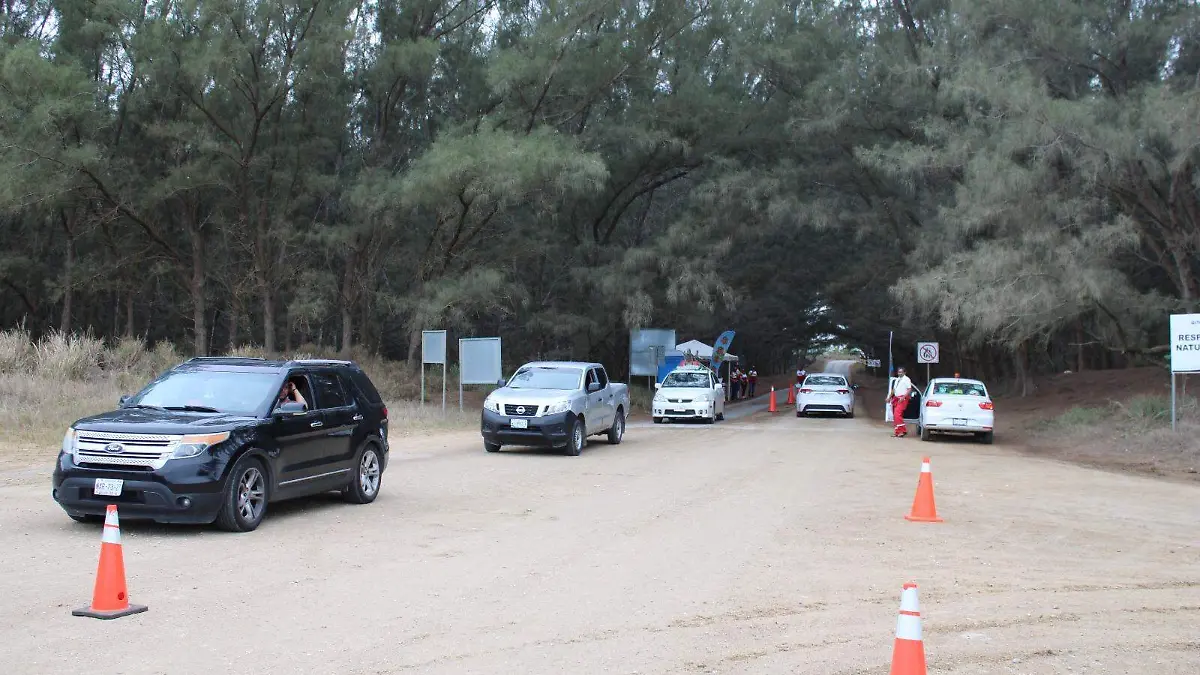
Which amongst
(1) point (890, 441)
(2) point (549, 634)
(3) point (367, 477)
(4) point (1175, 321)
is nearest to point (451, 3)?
(1) point (890, 441)

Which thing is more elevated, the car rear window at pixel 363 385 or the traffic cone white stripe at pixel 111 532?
the car rear window at pixel 363 385

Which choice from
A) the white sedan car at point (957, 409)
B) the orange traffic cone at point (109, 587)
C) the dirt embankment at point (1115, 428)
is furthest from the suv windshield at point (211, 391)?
the white sedan car at point (957, 409)

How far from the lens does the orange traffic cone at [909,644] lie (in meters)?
4.62

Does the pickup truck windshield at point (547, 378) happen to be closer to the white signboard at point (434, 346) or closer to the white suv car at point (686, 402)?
the white signboard at point (434, 346)

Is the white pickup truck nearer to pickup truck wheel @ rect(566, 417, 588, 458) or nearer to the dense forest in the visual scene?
pickup truck wheel @ rect(566, 417, 588, 458)

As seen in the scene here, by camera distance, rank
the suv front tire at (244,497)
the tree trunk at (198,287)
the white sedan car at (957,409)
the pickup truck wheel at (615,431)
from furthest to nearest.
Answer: the tree trunk at (198,287) → the white sedan car at (957,409) → the pickup truck wheel at (615,431) → the suv front tire at (244,497)

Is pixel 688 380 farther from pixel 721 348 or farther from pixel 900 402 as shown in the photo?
pixel 721 348

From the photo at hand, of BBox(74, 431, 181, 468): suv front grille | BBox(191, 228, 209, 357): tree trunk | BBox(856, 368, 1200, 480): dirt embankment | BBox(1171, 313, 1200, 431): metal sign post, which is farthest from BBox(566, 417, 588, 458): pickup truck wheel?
BBox(191, 228, 209, 357): tree trunk

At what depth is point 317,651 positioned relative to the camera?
6.36m

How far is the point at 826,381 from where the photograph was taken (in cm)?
3791

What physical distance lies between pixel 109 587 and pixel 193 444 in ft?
10.2

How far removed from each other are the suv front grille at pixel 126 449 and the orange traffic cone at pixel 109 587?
294 cm

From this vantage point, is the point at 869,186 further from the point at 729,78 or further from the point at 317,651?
the point at 317,651

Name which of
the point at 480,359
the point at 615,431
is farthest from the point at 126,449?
the point at 480,359
